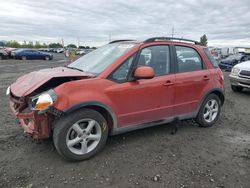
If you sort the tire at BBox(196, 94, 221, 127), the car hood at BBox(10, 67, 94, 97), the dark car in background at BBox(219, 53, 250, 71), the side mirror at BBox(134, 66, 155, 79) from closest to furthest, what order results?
the car hood at BBox(10, 67, 94, 97)
the side mirror at BBox(134, 66, 155, 79)
the tire at BBox(196, 94, 221, 127)
the dark car in background at BBox(219, 53, 250, 71)

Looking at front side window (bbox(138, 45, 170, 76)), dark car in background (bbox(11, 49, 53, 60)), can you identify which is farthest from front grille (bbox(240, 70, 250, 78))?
dark car in background (bbox(11, 49, 53, 60))

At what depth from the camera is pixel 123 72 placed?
3.72 metres

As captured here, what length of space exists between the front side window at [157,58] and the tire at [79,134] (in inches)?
47.5

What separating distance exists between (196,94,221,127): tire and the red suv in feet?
0.08

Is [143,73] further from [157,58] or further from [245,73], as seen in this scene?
[245,73]

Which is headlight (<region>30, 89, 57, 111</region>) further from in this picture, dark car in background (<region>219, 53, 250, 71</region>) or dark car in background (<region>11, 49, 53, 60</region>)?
dark car in background (<region>11, 49, 53, 60</region>)

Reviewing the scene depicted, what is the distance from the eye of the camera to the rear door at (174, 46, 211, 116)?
14.3ft

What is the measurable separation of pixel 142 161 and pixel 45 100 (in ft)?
5.32

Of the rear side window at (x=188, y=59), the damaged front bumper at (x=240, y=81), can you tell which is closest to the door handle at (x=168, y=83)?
the rear side window at (x=188, y=59)

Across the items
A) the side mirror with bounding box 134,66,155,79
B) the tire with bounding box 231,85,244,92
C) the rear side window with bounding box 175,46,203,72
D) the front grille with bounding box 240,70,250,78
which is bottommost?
the tire with bounding box 231,85,244,92

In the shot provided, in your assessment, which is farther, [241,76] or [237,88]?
[237,88]

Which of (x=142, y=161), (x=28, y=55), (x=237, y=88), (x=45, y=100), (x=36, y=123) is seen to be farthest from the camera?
(x=28, y=55)

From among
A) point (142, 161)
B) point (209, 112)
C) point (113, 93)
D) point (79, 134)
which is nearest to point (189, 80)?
point (209, 112)

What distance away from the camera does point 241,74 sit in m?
8.70
